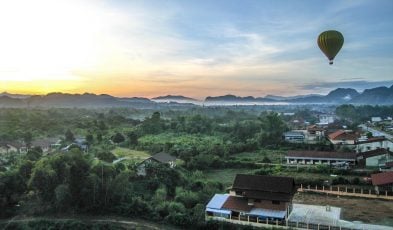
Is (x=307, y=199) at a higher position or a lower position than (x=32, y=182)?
lower

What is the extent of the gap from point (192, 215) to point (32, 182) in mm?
8079

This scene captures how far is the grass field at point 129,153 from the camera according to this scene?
33.5m

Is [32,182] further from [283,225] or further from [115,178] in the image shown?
[283,225]

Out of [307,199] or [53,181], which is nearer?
[53,181]

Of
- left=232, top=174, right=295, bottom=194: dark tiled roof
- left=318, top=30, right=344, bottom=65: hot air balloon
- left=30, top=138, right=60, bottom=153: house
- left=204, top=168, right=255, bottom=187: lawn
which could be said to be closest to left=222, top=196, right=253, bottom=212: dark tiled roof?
left=232, top=174, right=295, bottom=194: dark tiled roof

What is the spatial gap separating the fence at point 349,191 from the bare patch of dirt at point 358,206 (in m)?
0.42

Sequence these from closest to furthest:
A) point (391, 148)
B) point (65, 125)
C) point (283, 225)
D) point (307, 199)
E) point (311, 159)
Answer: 1. point (283, 225)
2. point (307, 199)
3. point (311, 159)
4. point (391, 148)
5. point (65, 125)

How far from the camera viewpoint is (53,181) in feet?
59.5

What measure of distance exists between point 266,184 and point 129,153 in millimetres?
21007

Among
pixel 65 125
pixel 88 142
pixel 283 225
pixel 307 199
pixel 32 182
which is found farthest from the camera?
pixel 65 125

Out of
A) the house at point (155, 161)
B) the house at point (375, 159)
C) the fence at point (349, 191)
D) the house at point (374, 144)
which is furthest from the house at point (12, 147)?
the house at point (374, 144)

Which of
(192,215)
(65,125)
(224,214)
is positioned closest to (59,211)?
(192,215)

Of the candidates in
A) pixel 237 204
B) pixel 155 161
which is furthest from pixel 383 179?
pixel 155 161

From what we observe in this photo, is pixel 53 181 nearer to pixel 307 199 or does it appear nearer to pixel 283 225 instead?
pixel 283 225
